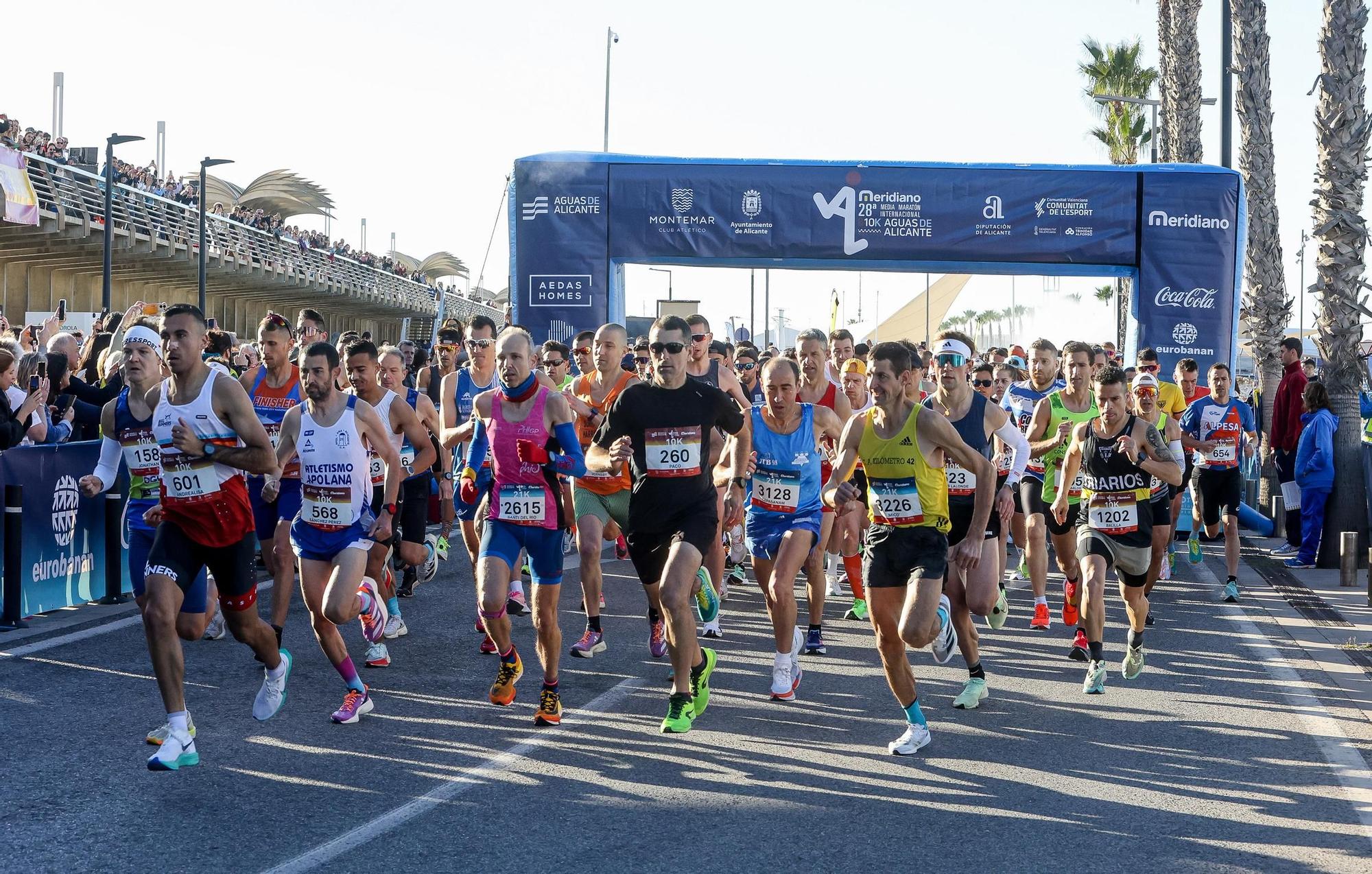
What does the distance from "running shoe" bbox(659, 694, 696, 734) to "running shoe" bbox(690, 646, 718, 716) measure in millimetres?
108

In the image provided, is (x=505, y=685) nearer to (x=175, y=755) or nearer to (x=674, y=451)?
(x=674, y=451)

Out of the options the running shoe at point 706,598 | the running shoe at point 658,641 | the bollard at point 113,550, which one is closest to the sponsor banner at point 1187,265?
the running shoe at point 658,641

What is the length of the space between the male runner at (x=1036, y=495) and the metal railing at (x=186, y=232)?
2407 cm

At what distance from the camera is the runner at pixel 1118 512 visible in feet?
27.5

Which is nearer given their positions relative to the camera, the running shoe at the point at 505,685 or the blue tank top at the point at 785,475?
the running shoe at the point at 505,685

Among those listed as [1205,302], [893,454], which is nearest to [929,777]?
[893,454]

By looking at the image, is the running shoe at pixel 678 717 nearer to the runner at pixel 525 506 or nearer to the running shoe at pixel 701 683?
the running shoe at pixel 701 683

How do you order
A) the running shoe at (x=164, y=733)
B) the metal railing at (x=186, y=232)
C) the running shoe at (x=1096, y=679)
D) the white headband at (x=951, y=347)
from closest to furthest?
1. the running shoe at (x=164, y=733)
2. the running shoe at (x=1096, y=679)
3. the white headband at (x=951, y=347)
4. the metal railing at (x=186, y=232)

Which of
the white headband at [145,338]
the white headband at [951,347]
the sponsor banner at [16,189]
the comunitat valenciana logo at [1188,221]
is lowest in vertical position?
the white headband at [145,338]

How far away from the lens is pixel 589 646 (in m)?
9.27

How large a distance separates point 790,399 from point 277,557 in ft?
10.7

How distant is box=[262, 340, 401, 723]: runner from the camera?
7.35 meters

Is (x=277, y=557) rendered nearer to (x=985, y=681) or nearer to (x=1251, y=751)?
(x=985, y=681)

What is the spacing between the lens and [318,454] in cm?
757
